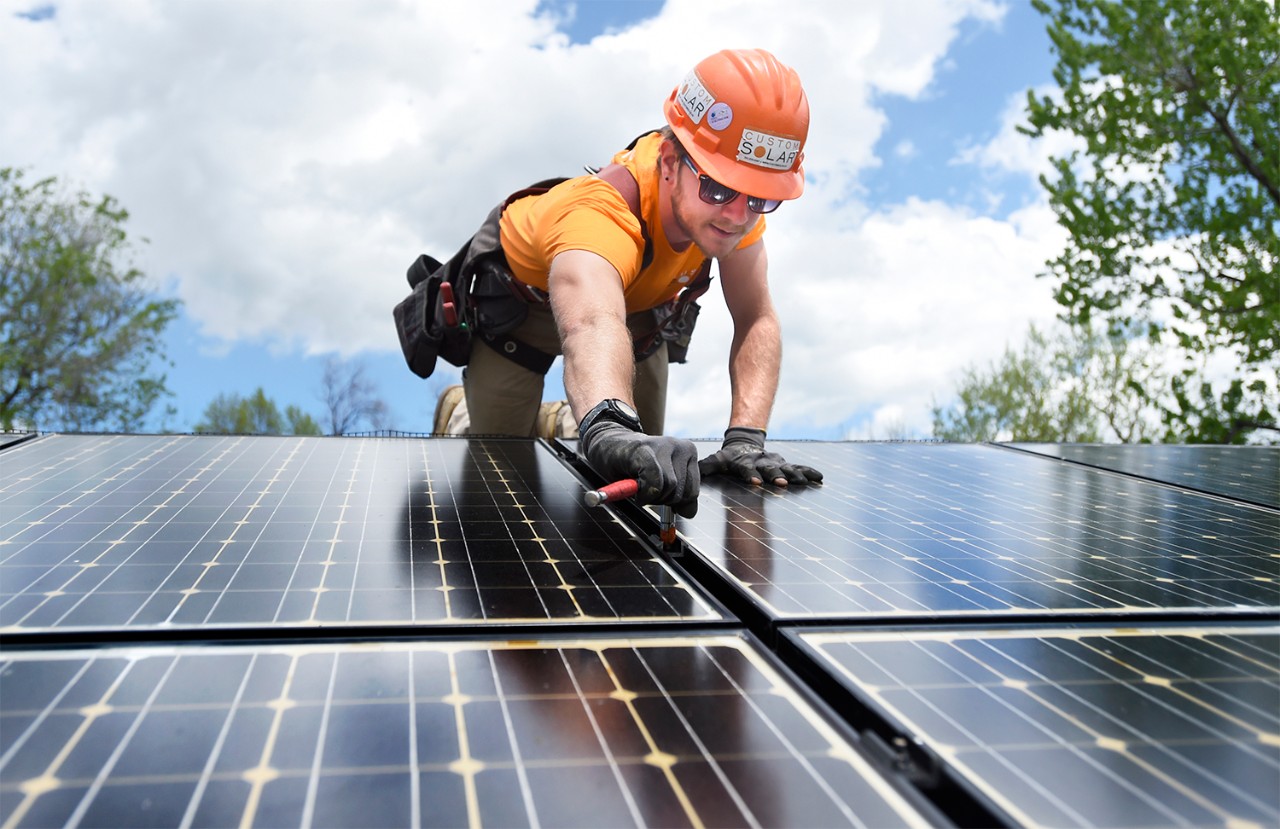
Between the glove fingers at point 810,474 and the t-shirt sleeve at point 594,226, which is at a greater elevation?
the t-shirt sleeve at point 594,226

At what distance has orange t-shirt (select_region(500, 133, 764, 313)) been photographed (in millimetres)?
3082

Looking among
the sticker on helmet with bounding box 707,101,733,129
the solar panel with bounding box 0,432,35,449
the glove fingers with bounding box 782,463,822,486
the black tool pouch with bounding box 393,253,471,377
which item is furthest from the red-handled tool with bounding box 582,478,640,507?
the black tool pouch with bounding box 393,253,471,377

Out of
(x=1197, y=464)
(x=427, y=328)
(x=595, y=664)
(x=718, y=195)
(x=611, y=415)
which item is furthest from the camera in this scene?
(x=427, y=328)

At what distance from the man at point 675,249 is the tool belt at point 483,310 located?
103mm

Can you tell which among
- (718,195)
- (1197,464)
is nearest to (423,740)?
(718,195)

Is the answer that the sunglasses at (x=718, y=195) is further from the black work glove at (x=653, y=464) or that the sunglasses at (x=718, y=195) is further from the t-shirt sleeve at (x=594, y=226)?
the black work glove at (x=653, y=464)

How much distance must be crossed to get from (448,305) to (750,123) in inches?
66.8

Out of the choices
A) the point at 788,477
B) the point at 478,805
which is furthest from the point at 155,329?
the point at 478,805

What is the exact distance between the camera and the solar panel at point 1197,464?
3203 millimetres

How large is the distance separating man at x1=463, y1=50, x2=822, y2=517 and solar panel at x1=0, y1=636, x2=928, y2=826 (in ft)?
2.91

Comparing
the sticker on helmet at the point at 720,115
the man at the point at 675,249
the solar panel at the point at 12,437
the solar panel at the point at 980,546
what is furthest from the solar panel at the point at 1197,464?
the solar panel at the point at 12,437

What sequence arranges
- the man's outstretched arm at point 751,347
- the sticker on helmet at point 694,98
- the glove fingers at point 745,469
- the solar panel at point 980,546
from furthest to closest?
the man's outstretched arm at point 751,347 → the sticker on helmet at point 694,98 → the glove fingers at point 745,469 → the solar panel at point 980,546

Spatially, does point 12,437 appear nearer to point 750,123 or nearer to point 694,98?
point 694,98

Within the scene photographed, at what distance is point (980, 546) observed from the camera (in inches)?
84.0
